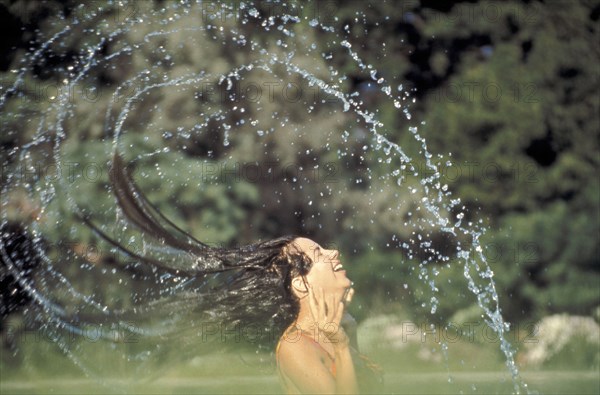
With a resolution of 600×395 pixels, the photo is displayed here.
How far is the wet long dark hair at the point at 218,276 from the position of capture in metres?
3.44

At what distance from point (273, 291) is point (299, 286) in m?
0.21

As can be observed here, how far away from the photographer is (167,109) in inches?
368

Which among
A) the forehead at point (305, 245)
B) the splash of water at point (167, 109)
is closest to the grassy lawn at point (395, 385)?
the splash of water at point (167, 109)

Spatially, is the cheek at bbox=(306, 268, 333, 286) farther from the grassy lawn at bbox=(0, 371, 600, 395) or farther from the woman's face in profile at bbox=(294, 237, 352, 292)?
the grassy lawn at bbox=(0, 371, 600, 395)

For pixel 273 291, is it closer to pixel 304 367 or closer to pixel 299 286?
pixel 299 286

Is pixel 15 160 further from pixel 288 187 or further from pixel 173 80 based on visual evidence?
pixel 288 187

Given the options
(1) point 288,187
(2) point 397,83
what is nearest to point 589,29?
(2) point 397,83

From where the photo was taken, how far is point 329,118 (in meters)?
9.62

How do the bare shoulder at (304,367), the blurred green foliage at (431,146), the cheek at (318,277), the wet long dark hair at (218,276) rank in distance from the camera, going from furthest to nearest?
the blurred green foliage at (431,146)
the wet long dark hair at (218,276)
the cheek at (318,277)
the bare shoulder at (304,367)

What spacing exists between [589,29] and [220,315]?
301 inches

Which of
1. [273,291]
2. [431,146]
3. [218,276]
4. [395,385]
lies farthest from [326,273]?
[431,146]

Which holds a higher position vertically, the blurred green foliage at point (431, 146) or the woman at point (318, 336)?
the woman at point (318, 336)

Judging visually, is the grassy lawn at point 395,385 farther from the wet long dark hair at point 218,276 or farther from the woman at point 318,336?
the woman at point 318,336

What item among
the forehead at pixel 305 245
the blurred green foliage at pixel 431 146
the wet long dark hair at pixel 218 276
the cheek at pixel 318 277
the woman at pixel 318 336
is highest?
the forehead at pixel 305 245
